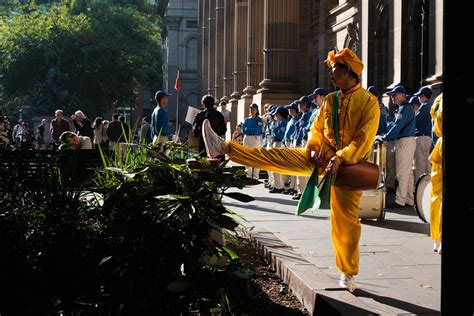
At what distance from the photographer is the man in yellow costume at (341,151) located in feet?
18.9

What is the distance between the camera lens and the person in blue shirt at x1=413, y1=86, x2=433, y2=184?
1296 cm

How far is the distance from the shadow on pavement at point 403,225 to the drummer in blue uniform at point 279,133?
5999mm

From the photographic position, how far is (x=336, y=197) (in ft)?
19.7

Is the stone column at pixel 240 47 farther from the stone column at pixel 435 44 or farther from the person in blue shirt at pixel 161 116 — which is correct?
the person in blue shirt at pixel 161 116

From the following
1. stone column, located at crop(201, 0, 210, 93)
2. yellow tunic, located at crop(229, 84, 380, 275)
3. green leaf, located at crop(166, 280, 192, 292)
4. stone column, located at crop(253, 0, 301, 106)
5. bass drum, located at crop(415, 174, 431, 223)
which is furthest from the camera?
stone column, located at crop(201, 0, 210, 93)

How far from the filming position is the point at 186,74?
7619 cm

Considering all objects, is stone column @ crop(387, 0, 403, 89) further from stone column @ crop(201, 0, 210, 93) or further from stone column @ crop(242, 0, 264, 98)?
stone column @ crop(201, 0, 210, 93)

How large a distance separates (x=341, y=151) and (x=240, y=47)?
1149 inches

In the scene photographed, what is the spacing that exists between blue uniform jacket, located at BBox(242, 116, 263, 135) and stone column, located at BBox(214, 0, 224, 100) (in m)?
23.2

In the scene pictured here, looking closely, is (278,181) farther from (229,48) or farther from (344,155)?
(229,48)

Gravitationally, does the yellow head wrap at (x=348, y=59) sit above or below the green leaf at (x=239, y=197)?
above

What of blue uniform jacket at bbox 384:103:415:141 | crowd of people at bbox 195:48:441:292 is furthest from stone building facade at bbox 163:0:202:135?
crowd of people at bbox 195:48:441:292

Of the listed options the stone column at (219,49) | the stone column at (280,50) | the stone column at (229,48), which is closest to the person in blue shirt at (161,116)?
the stone column at (280,50)

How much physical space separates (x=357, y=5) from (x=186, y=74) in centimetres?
5536
